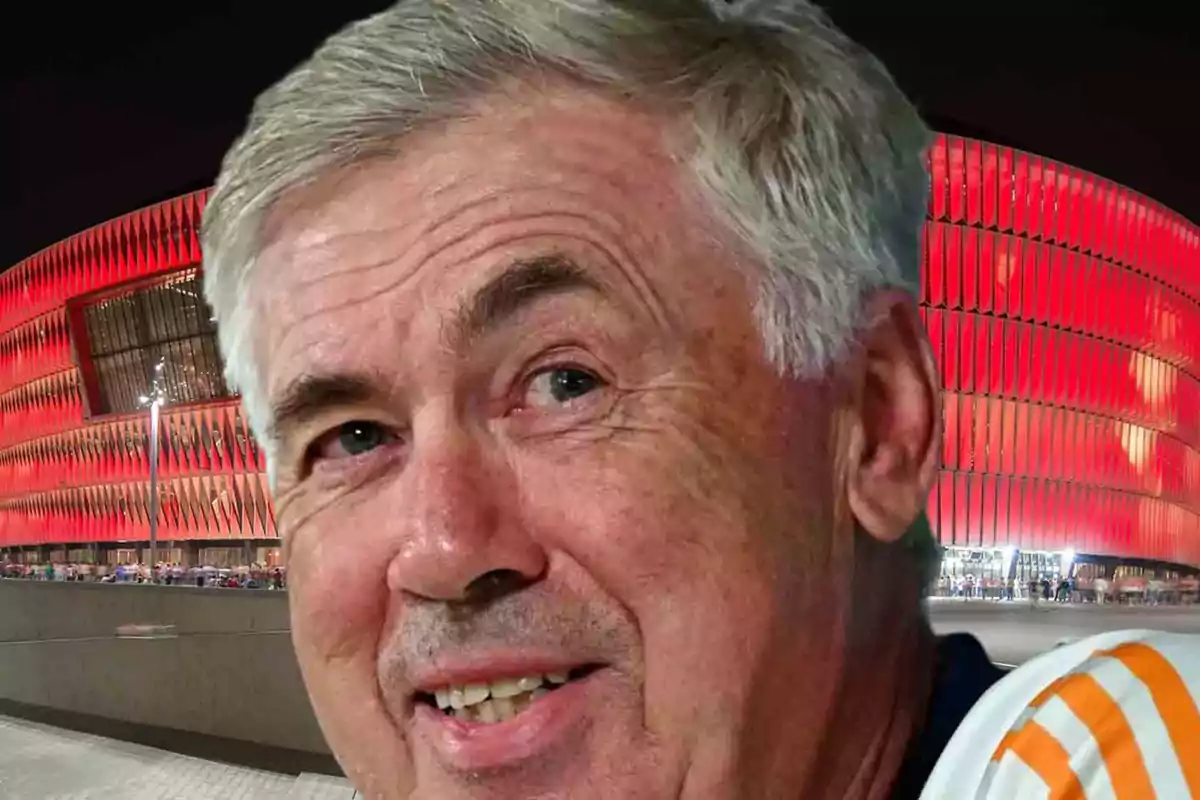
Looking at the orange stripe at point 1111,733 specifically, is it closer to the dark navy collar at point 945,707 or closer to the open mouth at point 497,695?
the dark navy collar at point 945,707

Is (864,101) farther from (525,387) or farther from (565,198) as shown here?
(525,387)

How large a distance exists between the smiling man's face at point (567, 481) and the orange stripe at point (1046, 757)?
0.32 m

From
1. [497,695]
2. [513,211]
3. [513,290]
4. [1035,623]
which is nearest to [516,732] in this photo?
[497,695]

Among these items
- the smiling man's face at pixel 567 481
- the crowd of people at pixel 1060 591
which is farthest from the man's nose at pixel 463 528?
the crowd of people at pixel 1060 591

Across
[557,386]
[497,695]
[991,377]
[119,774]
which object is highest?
[557,386]

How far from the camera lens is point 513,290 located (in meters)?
1.34

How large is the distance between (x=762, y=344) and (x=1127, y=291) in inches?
1548

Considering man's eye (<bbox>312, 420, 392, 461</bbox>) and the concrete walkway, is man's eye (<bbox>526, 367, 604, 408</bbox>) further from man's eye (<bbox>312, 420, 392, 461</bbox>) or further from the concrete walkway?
the concrete walkway

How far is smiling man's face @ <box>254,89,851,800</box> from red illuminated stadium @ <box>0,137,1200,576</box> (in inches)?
1095

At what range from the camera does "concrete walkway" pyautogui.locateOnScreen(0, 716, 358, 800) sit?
588 centimetres

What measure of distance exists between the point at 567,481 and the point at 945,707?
1.99ft

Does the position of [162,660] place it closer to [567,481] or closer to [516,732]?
[516,732]

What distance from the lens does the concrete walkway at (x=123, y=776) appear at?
5.88 meters

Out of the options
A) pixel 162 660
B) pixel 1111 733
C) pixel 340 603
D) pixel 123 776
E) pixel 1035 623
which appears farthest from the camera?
pixel 1035 623
